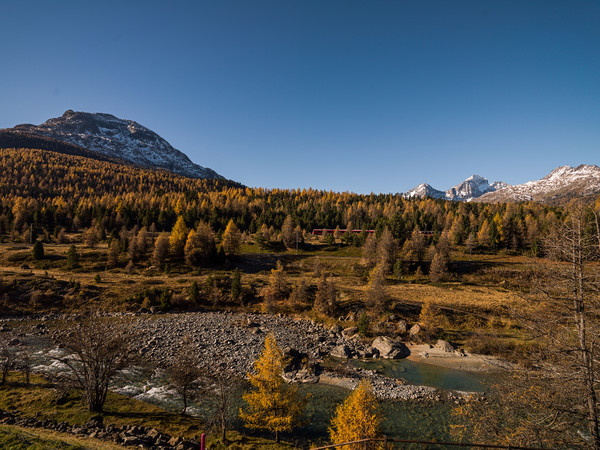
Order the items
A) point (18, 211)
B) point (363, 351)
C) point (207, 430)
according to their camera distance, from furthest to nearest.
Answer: point (18, 211), point (363, 351), point (207, 430)

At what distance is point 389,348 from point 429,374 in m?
7.29

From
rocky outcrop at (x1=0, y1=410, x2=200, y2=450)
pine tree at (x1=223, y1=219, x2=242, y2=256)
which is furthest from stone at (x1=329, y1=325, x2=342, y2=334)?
pine tree at (x1=223, y1=219, x2=242, y2=256)

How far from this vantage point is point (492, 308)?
192 ft

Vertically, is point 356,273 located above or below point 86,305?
above

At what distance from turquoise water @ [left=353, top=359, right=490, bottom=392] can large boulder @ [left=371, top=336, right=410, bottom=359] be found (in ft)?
3.82

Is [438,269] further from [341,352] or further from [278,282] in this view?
[341,352]

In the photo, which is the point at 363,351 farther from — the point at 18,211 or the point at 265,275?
the point at 18,211

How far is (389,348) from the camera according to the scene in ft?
148

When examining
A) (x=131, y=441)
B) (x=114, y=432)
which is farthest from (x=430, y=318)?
(x=114, y=432)

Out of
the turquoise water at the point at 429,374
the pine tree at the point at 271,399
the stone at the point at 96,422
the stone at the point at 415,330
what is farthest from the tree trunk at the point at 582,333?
the stone at the point at 415,330

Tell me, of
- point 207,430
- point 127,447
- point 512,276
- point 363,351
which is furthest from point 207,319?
point 512,276

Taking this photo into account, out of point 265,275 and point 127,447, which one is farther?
point 265,275

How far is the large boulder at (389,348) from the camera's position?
145 ft

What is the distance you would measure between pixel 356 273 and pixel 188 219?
267ft
